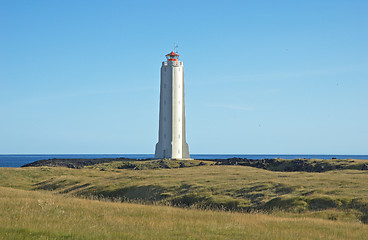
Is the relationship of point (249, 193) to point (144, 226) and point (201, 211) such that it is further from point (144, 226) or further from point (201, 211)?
point (144, 226)

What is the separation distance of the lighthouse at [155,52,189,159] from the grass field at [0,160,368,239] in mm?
36053

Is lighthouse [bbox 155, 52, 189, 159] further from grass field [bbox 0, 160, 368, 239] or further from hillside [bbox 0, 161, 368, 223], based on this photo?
grass field [bbox 0, 160, 368, 239]

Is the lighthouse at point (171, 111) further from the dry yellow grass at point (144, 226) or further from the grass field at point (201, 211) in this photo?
the dry yellow grass at point (144, 226)

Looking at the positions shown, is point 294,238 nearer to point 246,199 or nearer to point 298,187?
point 246,199

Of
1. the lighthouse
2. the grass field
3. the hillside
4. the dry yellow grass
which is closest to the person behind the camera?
the dry yellow grass

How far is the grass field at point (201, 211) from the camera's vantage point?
15.8 m

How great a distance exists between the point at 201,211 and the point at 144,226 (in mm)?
7014

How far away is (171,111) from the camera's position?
266ft

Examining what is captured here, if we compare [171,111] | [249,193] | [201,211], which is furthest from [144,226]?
[171,111]

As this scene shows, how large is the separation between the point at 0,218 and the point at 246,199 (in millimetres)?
17904

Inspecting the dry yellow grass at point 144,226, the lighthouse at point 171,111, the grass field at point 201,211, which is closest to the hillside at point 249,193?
the grass field at point 201,211

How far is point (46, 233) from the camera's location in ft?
48.3

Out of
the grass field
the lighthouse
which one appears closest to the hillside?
the grass field

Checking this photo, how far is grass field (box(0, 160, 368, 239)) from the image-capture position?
51.8 feet
